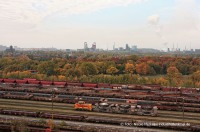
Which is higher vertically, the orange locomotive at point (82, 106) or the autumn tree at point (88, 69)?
the autumn tree at point (88, 69)

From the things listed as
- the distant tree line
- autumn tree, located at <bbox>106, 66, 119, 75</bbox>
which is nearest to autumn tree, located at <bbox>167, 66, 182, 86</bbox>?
the distant tree line

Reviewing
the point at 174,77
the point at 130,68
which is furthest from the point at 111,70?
the point at 174,77

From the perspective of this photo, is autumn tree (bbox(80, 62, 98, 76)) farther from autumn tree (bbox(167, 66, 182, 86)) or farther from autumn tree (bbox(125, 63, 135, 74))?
autumn tree (bbox(167, 66, 182, 86))

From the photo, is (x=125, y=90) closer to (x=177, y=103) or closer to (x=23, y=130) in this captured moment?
(x=177, y=103)

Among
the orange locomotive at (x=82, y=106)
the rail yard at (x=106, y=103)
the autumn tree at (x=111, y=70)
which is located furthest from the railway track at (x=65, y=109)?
the autumn tree at (x=111, y=70)

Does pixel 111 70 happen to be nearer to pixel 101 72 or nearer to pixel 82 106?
pixel 101 72

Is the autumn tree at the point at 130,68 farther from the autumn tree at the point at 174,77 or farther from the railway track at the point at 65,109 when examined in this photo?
the railway track at the point at 65,109

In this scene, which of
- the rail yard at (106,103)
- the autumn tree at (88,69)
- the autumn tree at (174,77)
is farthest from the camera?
the autumn tree at (88,69)

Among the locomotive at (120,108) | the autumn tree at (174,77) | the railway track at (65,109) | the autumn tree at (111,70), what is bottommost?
Result: the railway track at (65,109)
